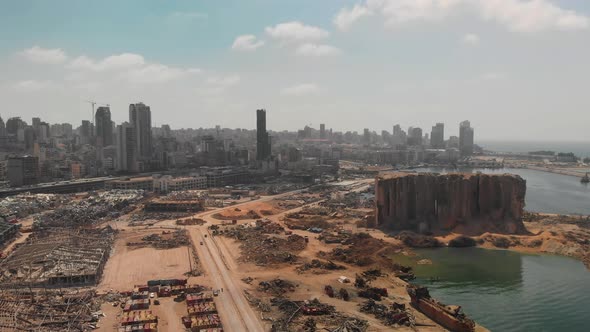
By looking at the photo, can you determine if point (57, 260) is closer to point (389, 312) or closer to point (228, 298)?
point (228, 298)

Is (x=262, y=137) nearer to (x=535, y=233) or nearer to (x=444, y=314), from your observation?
(x=535, y=233)

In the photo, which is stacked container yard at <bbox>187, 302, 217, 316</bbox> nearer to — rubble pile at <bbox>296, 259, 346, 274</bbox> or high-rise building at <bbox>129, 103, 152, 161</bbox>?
rubble pile at <bbox>296, 259, 346, 274</bbox>

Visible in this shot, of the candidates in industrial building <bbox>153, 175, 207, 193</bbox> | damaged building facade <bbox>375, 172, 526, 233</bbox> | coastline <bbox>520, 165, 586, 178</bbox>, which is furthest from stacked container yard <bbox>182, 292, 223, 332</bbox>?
coastline <bbox>520, 165, 586, 178</bbox>

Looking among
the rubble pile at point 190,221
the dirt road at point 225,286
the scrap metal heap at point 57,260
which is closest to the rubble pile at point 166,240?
the dirt road at point 225,286

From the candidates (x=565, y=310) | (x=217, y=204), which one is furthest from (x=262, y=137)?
(x=565, y=310)

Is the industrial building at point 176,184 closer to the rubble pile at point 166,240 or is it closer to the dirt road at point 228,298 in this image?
the rubble pile at point 166,240
